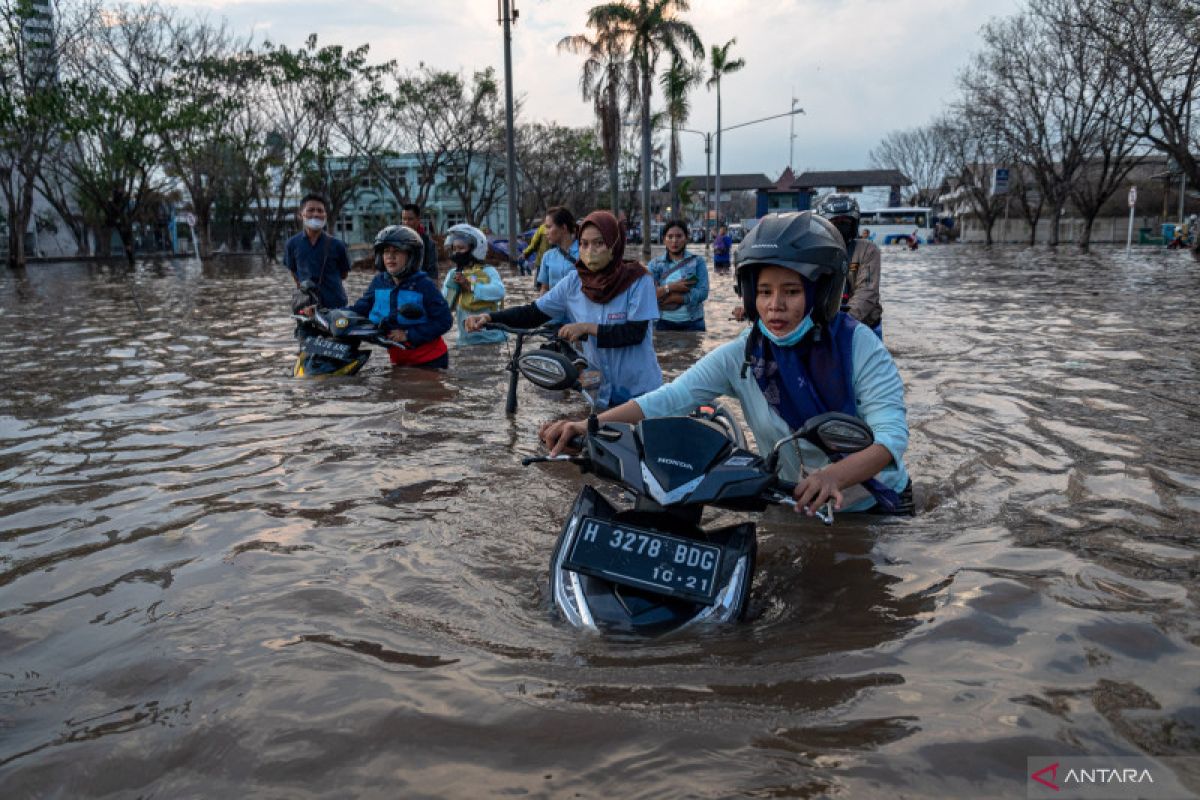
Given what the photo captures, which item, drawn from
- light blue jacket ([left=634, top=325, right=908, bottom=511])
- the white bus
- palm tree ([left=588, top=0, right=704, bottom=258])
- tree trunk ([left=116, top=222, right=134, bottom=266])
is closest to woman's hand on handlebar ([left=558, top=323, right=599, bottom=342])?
light blue jacket ([left=634, top=325, right=908, bottom=511])

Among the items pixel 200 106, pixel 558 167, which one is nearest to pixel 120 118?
pixel 200 106

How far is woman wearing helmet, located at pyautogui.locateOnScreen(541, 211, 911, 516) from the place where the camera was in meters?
3.24

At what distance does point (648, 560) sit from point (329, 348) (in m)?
6.25

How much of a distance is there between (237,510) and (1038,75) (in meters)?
46.9

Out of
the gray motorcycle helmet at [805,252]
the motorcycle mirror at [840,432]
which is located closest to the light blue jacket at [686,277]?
the gray motorcycle helmet at [805,252]

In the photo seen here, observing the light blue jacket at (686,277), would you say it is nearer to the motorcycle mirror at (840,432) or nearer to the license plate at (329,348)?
the license plate at (329,348)

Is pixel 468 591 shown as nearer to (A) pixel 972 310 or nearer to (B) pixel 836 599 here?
(B) pixel 836 599

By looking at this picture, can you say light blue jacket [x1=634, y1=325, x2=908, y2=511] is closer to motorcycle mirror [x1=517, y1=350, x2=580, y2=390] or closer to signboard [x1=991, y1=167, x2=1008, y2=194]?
motorcycle mirror [x1=517, y1=350, x2=580, y2=390]

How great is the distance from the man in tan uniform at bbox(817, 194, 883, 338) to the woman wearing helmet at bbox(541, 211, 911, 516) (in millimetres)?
3568

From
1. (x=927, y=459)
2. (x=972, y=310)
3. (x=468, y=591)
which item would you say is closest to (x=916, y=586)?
(x=468, y=591)

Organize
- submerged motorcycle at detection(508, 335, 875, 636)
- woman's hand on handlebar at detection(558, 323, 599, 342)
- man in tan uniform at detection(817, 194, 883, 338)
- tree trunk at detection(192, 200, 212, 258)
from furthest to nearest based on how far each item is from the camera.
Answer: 1. tree trunk at detection(192, 200, 212, 258)
2. man in tan uniform at detection(817, 194, 883, 338)
3. woman's hand on handlebar at detection(558, 323, 599, 342)
4. submerged motorcycle at detection(508, 335, 875, 636)

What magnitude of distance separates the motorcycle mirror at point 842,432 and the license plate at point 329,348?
259 inches

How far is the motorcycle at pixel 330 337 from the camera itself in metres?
8.12

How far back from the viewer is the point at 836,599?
3.67 metres
